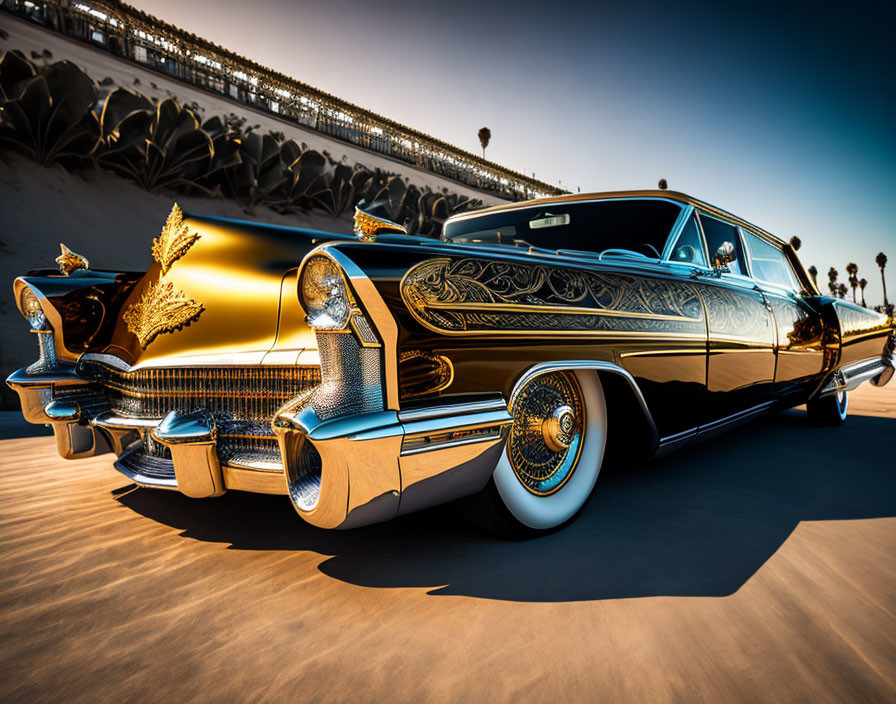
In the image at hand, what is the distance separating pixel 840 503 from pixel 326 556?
89.7 inches

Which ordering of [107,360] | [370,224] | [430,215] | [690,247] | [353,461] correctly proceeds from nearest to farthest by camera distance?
[353,461]
[370,224]
[107,360]
[690,247]
[430,215]

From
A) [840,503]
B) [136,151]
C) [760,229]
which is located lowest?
[840,503]

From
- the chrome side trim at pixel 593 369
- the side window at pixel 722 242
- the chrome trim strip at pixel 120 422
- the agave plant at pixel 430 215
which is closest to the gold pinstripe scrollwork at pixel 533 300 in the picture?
the chrome side trim at pixel 593 369

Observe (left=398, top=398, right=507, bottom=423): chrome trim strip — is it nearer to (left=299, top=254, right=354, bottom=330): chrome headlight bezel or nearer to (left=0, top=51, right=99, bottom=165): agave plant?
(left=299, top=254, right=354, bottom=330): chrome headlight bezel

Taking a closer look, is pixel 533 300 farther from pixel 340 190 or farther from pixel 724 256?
pixel 340 190

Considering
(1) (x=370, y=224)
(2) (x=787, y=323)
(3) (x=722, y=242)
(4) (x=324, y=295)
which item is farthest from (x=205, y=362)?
(2) (x=787, y=323)

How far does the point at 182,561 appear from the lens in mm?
1618

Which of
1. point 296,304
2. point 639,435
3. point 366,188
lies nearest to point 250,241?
point 296,304

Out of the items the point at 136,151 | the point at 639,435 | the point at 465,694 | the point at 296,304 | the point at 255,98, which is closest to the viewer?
the point at 465,694

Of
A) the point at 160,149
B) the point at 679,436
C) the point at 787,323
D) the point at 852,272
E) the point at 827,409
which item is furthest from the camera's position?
the point at 852,272

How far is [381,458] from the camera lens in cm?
123

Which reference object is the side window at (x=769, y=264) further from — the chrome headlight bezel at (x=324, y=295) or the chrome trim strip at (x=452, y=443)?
the chrome headlight bezel at (x=324, y=295)

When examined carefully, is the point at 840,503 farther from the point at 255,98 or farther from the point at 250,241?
the point at 255,98

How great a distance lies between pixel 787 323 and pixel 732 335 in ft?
3.38
